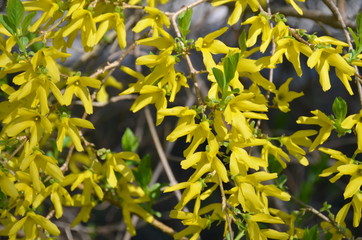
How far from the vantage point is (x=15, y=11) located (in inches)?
48.3

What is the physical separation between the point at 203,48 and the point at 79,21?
31 cm

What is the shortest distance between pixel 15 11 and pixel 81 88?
0.23 meters

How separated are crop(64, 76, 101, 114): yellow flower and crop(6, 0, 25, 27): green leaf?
0.59 ft

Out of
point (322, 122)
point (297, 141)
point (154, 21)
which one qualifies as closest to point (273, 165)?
point (297, 141)

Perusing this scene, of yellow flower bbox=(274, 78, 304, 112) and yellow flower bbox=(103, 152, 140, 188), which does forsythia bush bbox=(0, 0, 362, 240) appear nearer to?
yellow flower bbox=(103, 152, 140, 188)

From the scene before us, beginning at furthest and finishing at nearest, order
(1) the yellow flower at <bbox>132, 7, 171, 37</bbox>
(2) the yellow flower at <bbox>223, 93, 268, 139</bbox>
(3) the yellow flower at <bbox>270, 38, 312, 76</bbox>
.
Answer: (1) the yellow flower at <bbox>132, 7, 171, 37</bbox>
(3) the yellow flower at <bbox>270, 38, 312, 76</bbox>
(2) the yellow flower at <bbox>223, 93, 268, 139</bbox>

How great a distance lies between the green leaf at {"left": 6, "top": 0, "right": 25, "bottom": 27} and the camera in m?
1.22

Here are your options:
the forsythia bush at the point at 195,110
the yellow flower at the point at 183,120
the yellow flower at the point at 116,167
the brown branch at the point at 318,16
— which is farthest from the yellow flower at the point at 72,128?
the brown branch at the point at 318,16

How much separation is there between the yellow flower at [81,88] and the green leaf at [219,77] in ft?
0.99

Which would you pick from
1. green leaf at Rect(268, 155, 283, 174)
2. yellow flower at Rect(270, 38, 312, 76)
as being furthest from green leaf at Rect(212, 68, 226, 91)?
green leaf at Rect(268, 155, 283, 174)

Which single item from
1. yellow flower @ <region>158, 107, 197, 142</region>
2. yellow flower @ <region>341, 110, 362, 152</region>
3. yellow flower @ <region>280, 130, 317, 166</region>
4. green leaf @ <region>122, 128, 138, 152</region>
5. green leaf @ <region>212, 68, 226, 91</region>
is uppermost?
green leaf @ <region>212, 68, 226, 91</region>

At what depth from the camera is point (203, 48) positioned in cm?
123

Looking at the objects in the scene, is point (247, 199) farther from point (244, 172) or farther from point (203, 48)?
point (203, 48)

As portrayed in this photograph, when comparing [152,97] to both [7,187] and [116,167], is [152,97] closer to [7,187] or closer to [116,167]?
[116,167]
